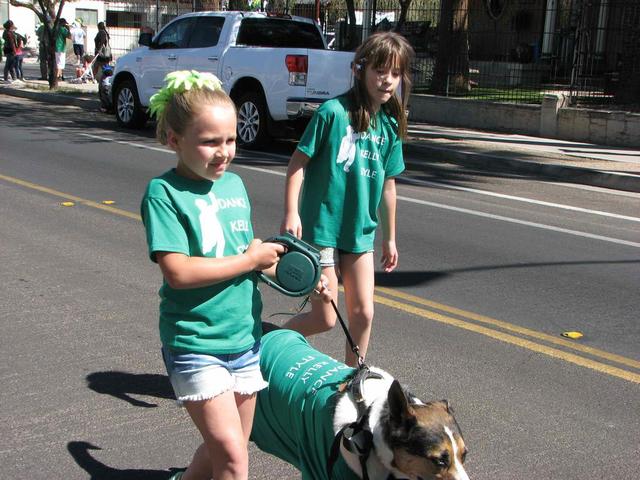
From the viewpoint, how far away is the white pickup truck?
1418cm

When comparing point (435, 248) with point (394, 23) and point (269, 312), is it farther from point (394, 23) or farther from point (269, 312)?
point (394, 23)

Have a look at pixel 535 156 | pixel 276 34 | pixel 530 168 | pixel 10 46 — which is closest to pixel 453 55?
pixel 276 34

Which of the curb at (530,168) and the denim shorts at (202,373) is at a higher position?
the denim shorts at (202,373)

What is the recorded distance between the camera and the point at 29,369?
4.90m

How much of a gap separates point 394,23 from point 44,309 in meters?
20.1

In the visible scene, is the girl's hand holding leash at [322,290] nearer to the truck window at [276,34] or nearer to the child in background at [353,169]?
the child in background at [353,169]

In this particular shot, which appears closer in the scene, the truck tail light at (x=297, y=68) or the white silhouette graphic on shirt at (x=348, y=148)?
the white silhouette graphic on shirt at (x=348, y=148)

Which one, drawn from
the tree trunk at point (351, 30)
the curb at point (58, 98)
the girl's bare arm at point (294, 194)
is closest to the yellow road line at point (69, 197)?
the girl's bare arm at point (294, 194)

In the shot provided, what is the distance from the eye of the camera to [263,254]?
2.85m

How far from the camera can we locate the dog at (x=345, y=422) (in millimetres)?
2621

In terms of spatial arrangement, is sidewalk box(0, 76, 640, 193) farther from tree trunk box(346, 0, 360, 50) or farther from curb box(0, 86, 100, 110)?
curb box(0, 86, 100, 110)

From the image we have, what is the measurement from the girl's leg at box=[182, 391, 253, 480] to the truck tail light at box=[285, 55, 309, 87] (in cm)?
1163

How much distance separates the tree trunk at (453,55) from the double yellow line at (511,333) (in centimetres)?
1358

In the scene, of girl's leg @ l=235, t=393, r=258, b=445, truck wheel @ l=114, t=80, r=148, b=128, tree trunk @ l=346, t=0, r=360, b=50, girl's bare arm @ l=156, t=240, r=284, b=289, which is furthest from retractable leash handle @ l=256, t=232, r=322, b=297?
tree trunk @ l=346, t=0, r=360, b=50
